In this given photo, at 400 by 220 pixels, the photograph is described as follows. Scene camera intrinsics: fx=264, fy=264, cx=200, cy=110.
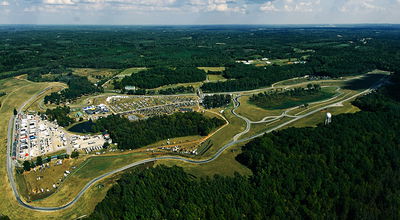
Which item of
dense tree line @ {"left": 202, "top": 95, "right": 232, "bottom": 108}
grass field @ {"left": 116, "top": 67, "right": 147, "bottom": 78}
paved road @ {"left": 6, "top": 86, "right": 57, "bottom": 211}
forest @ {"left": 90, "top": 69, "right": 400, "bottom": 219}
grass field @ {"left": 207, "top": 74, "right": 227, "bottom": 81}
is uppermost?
grass field @ {"left": 116, "top": 67, "right": 147, "bottom": 78}

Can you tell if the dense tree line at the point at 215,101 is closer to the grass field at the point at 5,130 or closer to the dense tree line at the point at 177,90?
the dense tree line at the point at 177,90

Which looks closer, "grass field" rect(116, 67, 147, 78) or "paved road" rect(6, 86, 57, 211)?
"paved road" rect(6, 86, 57, 211)

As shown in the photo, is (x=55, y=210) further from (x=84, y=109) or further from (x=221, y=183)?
(x=84, y=109)

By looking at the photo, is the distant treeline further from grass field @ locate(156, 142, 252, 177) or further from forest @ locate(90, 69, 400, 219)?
forest @ locate(90, 69, 400, 219)

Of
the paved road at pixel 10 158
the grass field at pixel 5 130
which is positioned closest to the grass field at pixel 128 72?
the grass field at pixel 5 130

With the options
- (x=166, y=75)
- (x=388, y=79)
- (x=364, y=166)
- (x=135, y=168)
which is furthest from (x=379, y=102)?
(x=166, y=75)

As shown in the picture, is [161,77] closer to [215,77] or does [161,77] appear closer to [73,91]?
[215,77]

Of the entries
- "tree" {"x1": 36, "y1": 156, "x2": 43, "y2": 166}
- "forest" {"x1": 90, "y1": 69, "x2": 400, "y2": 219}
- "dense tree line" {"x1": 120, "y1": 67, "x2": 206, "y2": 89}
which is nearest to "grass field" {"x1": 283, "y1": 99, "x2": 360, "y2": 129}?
"forest" {"x1": 90, "y1": 69, "x2": 400, "y2": 219}

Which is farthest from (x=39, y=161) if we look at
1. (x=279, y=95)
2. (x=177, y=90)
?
(x=279, y=95)
